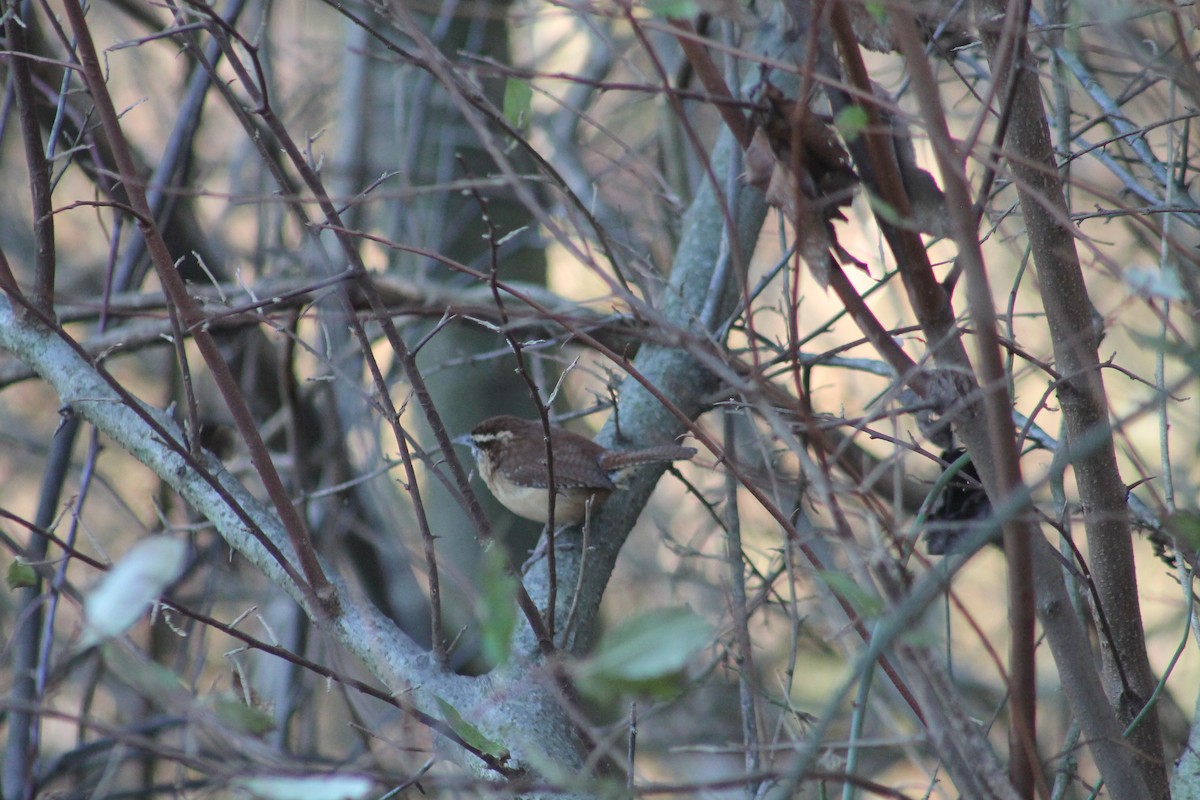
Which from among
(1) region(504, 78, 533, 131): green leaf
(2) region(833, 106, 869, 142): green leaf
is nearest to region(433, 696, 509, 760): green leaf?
(2) region(833, 106, 869, 142): green leaf

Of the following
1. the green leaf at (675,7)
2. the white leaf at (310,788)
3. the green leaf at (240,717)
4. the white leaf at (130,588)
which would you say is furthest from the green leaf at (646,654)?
the green leaf at (675,7)

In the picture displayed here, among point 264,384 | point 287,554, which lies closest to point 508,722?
point 287,554

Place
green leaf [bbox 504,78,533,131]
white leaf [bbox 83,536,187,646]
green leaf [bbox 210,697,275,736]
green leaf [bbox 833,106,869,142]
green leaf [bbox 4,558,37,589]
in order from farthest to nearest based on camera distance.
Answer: green leaf [bbox 504,78,533,131]
green leaf [bbox 4,558,37,589]
green leaf [bbox 210,697,275,736]
green leaf [bbox 833,106,869,142]
white leaf [bbox 83,536,187,646]

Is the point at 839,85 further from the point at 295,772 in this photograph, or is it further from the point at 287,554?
the point at 287,554

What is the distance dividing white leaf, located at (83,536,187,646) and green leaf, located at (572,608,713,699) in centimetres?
58

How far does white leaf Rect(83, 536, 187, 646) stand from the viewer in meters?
1.29

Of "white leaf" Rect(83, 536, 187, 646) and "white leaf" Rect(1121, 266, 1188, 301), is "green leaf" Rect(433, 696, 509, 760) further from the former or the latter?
"white leaf" Rect(1121, 266, 1188, 301)

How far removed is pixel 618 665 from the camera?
1.20 meters

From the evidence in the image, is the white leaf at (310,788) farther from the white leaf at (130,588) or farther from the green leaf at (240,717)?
the green leaf at (240,717)

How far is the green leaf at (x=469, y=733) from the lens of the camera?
1653mm

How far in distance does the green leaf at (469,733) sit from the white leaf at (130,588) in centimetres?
46

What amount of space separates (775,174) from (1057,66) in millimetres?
1371

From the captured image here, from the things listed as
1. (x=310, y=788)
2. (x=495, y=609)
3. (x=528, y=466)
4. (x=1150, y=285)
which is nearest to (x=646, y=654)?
(x=495, y=609)

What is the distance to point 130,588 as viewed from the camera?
1333mm
